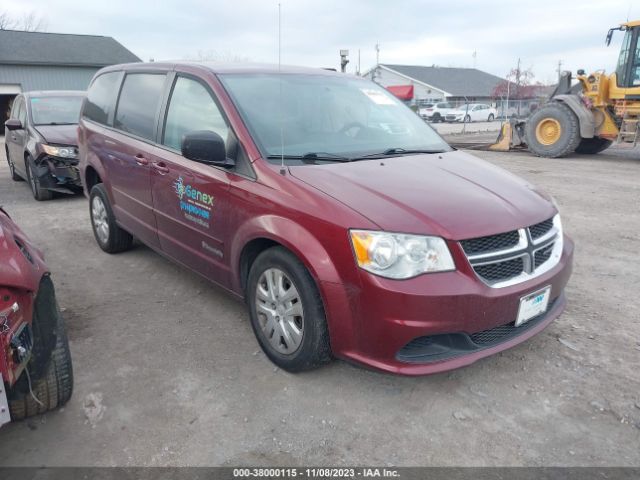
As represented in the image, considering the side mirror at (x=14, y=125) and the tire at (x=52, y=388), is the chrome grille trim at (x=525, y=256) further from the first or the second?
the side mirror at (x=14, y=125)

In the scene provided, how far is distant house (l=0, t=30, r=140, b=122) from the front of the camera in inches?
1108

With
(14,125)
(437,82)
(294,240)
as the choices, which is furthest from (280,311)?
(437,82)

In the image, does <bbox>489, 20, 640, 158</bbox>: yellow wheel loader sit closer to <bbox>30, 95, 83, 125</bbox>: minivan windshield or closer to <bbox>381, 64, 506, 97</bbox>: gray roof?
<bbox>30, 95, 83, 125</bbox>: minivan windshield

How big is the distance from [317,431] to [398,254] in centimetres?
98

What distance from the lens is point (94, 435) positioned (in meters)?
2.52

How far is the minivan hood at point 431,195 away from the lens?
8.25 feet

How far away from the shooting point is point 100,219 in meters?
5.21

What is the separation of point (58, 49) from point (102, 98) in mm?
30158

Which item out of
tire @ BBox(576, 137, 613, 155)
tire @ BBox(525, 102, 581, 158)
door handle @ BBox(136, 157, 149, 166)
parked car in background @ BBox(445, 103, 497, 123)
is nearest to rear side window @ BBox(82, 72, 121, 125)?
door handle @ BBox(136, 157, 149, 166)

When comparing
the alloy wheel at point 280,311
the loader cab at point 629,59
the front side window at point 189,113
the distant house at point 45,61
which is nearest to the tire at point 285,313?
the alloy wheel at point 280,311

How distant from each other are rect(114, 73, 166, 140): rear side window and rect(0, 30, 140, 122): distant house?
28276mm

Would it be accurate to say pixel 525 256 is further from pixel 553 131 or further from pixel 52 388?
pixel 553 131

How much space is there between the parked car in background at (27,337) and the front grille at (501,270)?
204cm

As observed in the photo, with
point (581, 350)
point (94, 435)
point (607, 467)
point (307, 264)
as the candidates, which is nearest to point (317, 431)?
point (307, 264)
